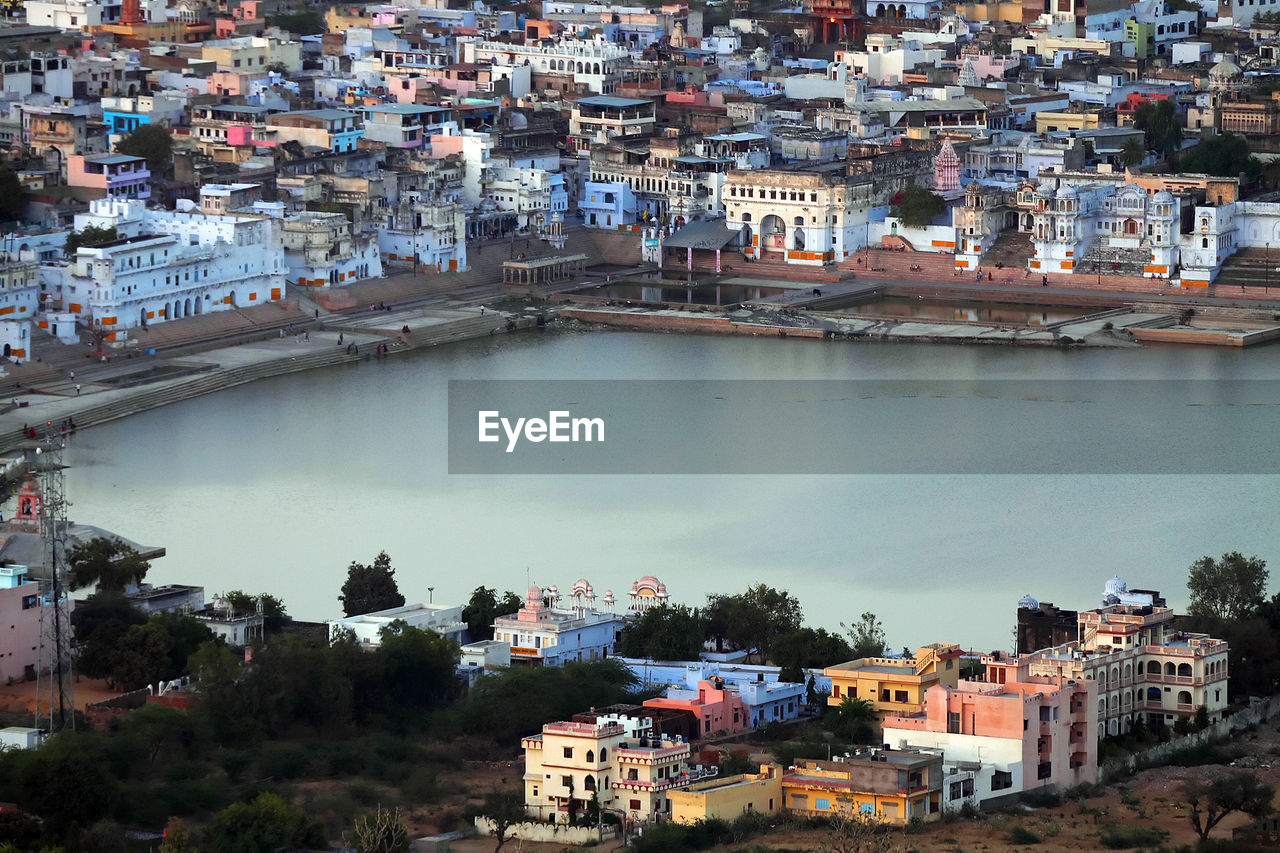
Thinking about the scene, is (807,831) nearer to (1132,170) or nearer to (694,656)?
(694,656)

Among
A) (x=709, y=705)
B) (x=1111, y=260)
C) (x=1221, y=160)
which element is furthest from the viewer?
(x=1221, y=160)

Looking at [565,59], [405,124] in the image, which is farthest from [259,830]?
[565,59]

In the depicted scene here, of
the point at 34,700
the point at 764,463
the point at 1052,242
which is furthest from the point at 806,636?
the point at 1052,242

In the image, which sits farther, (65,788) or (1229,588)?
(1229,588)

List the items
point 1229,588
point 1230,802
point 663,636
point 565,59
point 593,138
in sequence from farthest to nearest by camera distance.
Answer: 1. point 565,59
2. point 593,138
3. point 1229,588
4. point 663,636
5. point 1230,802

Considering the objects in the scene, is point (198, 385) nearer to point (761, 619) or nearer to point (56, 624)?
point (761, 619)

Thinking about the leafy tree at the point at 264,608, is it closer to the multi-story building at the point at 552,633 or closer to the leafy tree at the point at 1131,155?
the multi-story building at the point at 552,633
